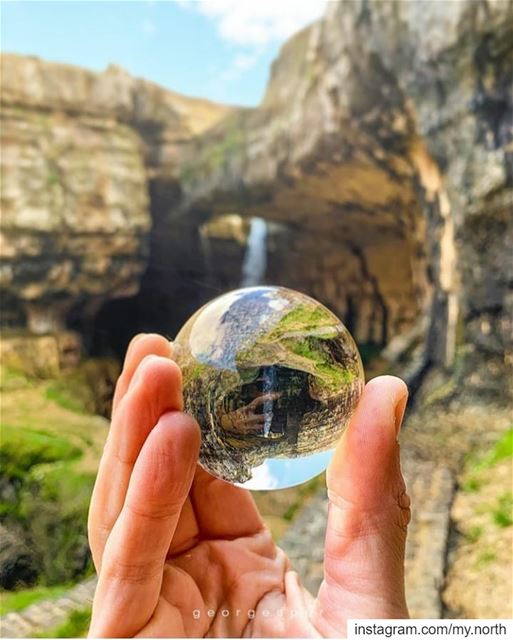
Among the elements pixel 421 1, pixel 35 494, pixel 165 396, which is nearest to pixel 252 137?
pixel 421 1

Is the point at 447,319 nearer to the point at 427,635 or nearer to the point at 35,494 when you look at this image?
the point at 35,494

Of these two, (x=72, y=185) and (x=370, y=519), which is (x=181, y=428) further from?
(x=72, y=185)

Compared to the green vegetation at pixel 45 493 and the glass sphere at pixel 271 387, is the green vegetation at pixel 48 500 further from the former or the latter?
the glass sphere at pixel 271 387

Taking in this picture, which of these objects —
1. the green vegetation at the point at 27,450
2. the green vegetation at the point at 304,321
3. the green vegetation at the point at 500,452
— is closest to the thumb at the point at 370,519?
the green vegetation at the point at 304,321

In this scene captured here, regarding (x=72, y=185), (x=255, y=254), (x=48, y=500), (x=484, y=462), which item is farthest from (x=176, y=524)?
(x=255, y=254)

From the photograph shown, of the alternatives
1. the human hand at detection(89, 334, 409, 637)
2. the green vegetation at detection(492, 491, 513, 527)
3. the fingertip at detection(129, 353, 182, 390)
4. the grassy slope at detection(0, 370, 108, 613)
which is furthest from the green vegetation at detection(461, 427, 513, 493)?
the fingertip at detection(129, 353, 182, 390)

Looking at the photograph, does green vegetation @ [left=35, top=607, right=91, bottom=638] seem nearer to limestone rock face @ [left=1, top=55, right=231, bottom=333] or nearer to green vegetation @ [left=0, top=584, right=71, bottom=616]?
green vegetation @ [left=0, top=584, right=71, bottom=616]
